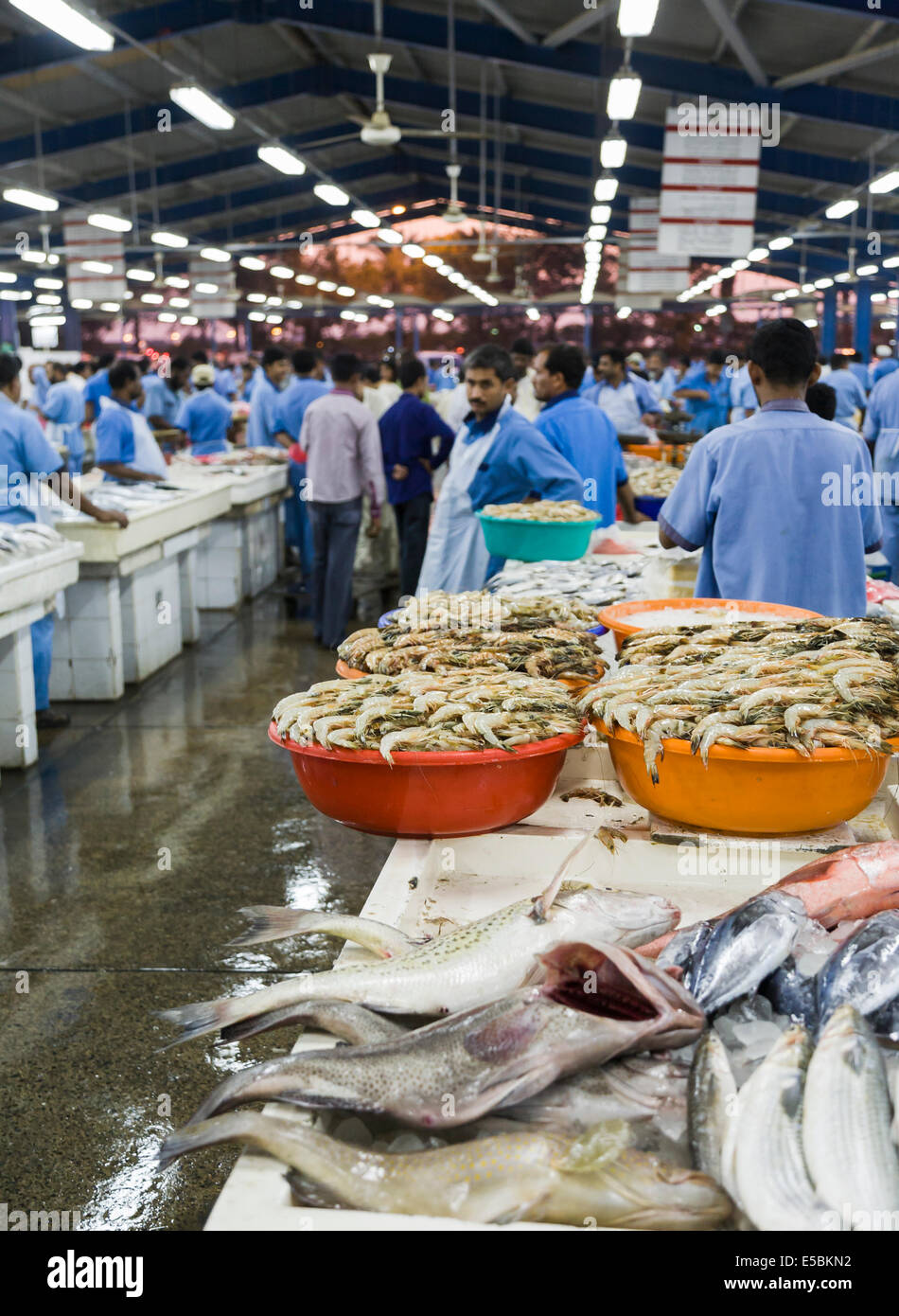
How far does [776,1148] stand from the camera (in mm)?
1209

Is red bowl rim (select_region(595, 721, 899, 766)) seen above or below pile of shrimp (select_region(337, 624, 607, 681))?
below

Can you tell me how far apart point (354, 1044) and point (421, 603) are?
1941 millimetres

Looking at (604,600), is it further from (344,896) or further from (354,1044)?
(354,1044)

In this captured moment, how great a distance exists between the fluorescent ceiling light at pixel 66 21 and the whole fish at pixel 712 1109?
7633mm

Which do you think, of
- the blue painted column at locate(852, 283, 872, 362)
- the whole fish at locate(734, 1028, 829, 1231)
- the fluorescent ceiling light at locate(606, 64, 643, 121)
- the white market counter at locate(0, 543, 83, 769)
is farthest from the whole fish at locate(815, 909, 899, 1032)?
the blue painted column at locate(852, 283, 872, 362)

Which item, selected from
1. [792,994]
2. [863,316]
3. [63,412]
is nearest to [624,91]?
[63,412]

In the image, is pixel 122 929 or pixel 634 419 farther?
pixel 634 419

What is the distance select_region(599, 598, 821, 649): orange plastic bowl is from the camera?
301 cm

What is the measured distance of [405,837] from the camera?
2.17m

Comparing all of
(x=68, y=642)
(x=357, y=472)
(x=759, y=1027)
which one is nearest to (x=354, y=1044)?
(x=759, y=1027)

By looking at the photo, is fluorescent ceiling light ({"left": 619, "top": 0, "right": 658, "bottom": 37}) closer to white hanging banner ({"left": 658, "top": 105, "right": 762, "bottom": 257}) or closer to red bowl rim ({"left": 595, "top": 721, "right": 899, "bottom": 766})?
white hanging banner ({"left": 658, "top": 105, "right": 762, "bottom": 257})

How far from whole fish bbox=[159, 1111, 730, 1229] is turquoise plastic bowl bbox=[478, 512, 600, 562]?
348 centimetres

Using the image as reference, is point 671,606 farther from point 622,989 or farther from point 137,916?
point 137,916

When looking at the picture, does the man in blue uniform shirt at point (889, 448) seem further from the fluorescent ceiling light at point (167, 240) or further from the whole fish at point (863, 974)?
the fluorescent ceiling light at point (167, 240)
